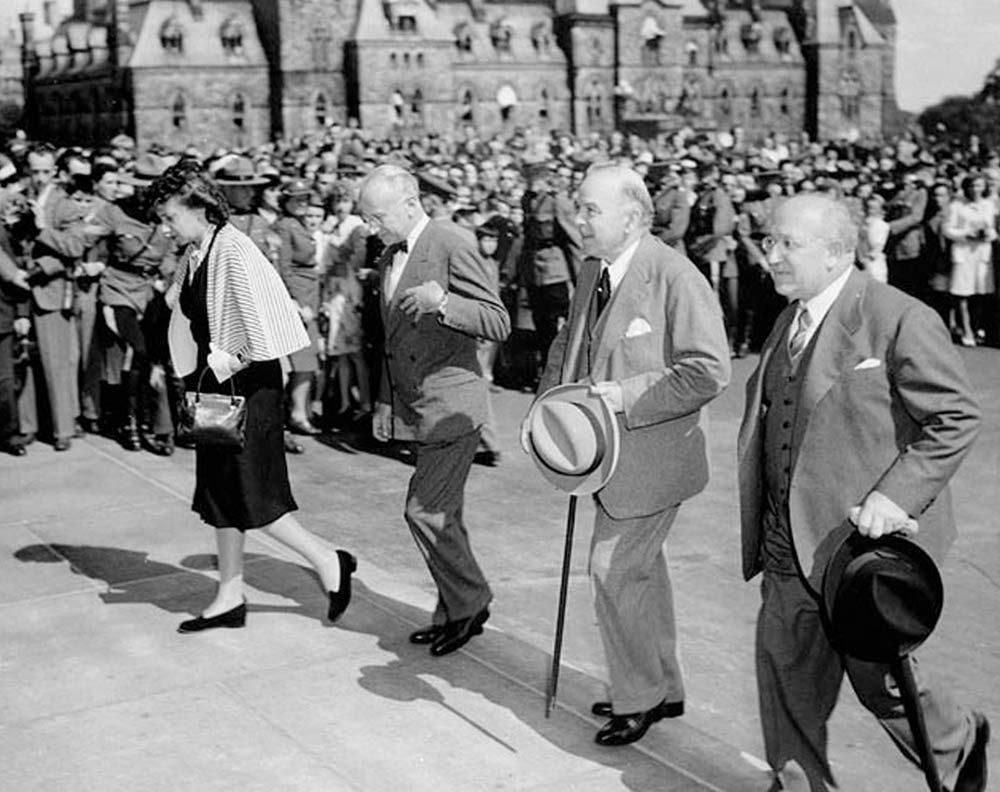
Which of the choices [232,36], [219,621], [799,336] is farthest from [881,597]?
[232,36]

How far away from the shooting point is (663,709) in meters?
4.65

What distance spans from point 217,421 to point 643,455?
1.76 meters

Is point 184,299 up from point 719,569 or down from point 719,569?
up

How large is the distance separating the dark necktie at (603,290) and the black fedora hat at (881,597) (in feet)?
4.25

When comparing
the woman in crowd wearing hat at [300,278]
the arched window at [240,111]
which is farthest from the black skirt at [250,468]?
the arched window at [240,111]

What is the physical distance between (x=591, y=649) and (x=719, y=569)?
Result: 1.34 m

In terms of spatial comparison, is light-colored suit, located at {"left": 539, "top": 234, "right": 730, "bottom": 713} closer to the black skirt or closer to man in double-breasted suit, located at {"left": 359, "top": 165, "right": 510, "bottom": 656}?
man in double-breasted suit, located at {"left": 359, "top": 165, "right": 510, "bottom": 656}

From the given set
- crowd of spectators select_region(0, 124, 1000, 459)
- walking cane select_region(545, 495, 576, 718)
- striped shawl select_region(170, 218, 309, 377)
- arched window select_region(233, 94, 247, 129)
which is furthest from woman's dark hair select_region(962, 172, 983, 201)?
arched window select_region(233, 94, 247, 129)

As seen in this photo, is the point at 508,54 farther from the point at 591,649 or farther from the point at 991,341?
the point at 591,649

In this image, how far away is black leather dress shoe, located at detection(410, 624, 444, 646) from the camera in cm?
546

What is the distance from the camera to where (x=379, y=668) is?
207 inches

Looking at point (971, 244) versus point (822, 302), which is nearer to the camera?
point (822, 302)

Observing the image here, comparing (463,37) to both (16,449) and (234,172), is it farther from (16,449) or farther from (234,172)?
(16,449)

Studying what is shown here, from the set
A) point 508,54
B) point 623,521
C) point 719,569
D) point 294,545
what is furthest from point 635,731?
point 508,54
